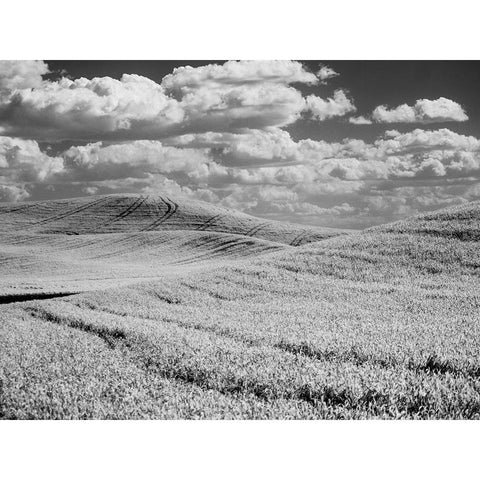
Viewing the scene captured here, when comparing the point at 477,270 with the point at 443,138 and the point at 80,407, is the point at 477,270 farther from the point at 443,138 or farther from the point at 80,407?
the point at 80,407

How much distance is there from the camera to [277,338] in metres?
7.65

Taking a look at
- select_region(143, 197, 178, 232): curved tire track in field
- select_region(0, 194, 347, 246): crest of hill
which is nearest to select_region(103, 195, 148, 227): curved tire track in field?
select_region(0, 194, 347, 246): crest of hill

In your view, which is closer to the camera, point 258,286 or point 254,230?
point 258,286

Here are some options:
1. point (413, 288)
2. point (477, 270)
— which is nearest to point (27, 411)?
point (413, 288)

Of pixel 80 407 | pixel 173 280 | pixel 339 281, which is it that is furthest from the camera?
pixel 173 280

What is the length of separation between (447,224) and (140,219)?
3613 centimetres

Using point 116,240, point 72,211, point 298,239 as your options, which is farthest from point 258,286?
point 72,211

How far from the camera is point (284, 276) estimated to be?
44.4 feet

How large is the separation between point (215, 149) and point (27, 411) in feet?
18.8

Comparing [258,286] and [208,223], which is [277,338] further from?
[208,223]

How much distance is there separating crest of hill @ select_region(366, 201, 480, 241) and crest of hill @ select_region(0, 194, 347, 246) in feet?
93.3

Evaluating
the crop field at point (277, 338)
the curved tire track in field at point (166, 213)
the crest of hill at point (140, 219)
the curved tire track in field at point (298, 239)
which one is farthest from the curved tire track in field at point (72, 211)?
the crop field at point (277, 338)

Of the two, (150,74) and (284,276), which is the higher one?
(150,74)

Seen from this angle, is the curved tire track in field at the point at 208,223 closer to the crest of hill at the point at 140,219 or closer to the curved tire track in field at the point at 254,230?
the crest of hill at the point at 140,219
